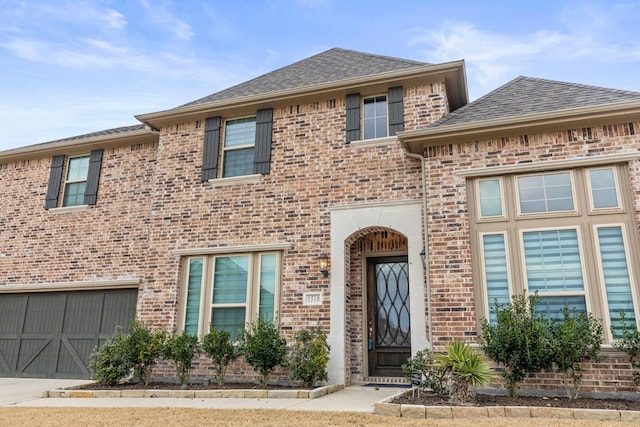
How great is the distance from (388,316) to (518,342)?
3.15 m

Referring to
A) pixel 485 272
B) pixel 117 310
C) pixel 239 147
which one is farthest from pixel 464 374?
pixel 117 310

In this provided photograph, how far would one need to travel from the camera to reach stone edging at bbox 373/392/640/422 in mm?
5039

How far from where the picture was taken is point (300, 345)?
7902 mm

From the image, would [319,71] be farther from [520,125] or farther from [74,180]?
[74,180]

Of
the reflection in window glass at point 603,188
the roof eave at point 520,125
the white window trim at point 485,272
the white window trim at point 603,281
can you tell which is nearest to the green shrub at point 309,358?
the white window trim at point 485,272

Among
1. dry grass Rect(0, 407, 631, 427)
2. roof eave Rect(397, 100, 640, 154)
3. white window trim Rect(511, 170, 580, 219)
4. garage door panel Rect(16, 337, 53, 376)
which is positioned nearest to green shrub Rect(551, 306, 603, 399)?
dry grass Rect(0, 407, 631, 427)

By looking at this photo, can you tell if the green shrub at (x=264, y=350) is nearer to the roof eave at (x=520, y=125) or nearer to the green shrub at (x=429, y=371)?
the green shrub at (x=429, y=371)

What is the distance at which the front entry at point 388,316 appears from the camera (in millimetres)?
8727

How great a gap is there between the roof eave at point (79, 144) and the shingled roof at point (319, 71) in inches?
61.8

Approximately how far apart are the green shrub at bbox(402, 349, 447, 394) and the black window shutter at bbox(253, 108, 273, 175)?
4.86 metres

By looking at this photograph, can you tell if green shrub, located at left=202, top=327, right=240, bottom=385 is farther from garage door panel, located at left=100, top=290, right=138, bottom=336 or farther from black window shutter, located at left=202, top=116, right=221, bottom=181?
black window shutter, located at left=202, top=116, right=221, bottom=181

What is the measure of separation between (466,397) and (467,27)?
8966 millimetres

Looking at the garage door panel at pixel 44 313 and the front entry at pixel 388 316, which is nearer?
the front entry at pixel 388 316

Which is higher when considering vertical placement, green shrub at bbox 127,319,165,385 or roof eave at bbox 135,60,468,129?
roof eave at bbox 135,60,468,129
